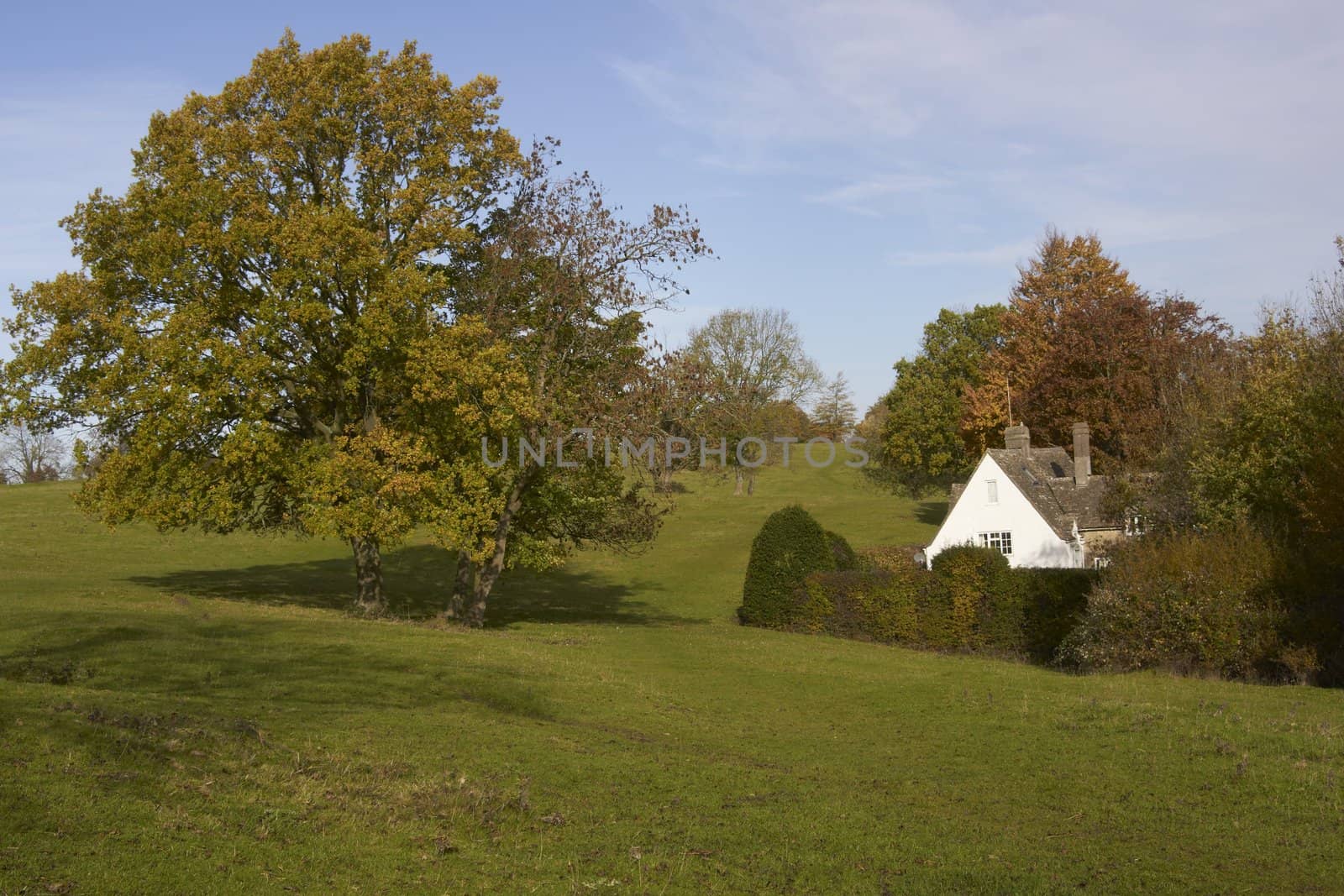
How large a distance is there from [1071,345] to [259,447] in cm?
4749

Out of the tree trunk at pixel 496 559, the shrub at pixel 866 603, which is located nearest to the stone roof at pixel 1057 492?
the shrub at pixel 866 603

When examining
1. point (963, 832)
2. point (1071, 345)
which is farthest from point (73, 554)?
point (1071, 345)

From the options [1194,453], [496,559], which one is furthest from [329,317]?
[1194,453]

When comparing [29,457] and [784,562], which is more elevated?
[29,457]

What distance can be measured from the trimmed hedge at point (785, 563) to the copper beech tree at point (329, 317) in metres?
6.98

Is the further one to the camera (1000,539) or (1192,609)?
(1000,539)

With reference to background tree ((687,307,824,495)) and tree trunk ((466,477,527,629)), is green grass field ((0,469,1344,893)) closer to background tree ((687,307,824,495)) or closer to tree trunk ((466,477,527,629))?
tree trunk ((466,477,527,629))

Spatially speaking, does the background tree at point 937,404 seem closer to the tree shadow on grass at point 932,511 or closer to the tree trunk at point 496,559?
the tree shadow on grass at point 932,511

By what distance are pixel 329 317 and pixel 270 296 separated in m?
1.75

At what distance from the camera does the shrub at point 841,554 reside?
36.3m

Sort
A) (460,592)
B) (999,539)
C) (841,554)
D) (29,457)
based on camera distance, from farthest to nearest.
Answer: (29,457)
(999,539)
(841,554)
(460,592)

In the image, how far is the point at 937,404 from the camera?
252 ft

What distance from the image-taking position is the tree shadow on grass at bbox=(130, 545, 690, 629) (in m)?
36.4

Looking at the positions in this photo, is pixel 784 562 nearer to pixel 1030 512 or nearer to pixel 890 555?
pixel 890 555
